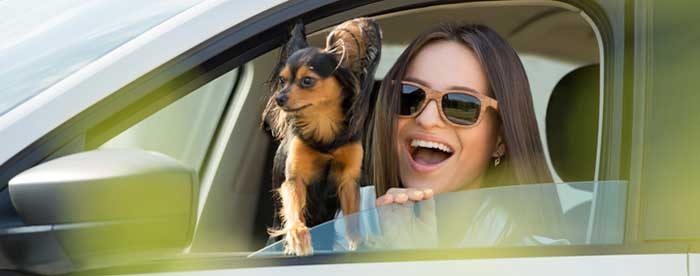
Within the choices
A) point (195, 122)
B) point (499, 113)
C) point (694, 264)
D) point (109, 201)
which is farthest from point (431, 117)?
point (195, 122)

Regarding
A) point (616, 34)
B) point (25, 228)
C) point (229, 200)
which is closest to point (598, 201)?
point (616, 34)

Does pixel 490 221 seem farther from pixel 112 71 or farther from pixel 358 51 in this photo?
pixel 112 71

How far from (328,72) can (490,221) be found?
0.43 m

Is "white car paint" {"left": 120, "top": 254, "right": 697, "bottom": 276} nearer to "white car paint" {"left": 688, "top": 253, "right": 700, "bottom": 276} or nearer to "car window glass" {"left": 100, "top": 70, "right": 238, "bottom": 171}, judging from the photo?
"white car paint" {"left": 688, "top": 253, "right": 700, "bottom": 276}

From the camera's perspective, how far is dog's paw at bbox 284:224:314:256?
2.01 metres

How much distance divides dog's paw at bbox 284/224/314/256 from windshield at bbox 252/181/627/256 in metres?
0.02

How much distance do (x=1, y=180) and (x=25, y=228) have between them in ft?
0.42

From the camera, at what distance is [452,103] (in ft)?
7.49

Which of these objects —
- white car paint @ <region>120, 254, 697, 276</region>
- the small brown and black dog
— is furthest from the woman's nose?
white car paint @ <region>120, 254, 697, 276</region>

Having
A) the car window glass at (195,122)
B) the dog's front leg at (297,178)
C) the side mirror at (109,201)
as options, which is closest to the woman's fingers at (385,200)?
the dog's front leg at (297,178)

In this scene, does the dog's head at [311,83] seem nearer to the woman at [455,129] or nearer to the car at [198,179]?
the car at [198,179]

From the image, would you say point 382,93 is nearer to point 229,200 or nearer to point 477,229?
point 477,229

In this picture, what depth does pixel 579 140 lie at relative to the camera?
253 cm

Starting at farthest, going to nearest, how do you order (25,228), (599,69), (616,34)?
(599,69) < (616,34) < (25,228)
